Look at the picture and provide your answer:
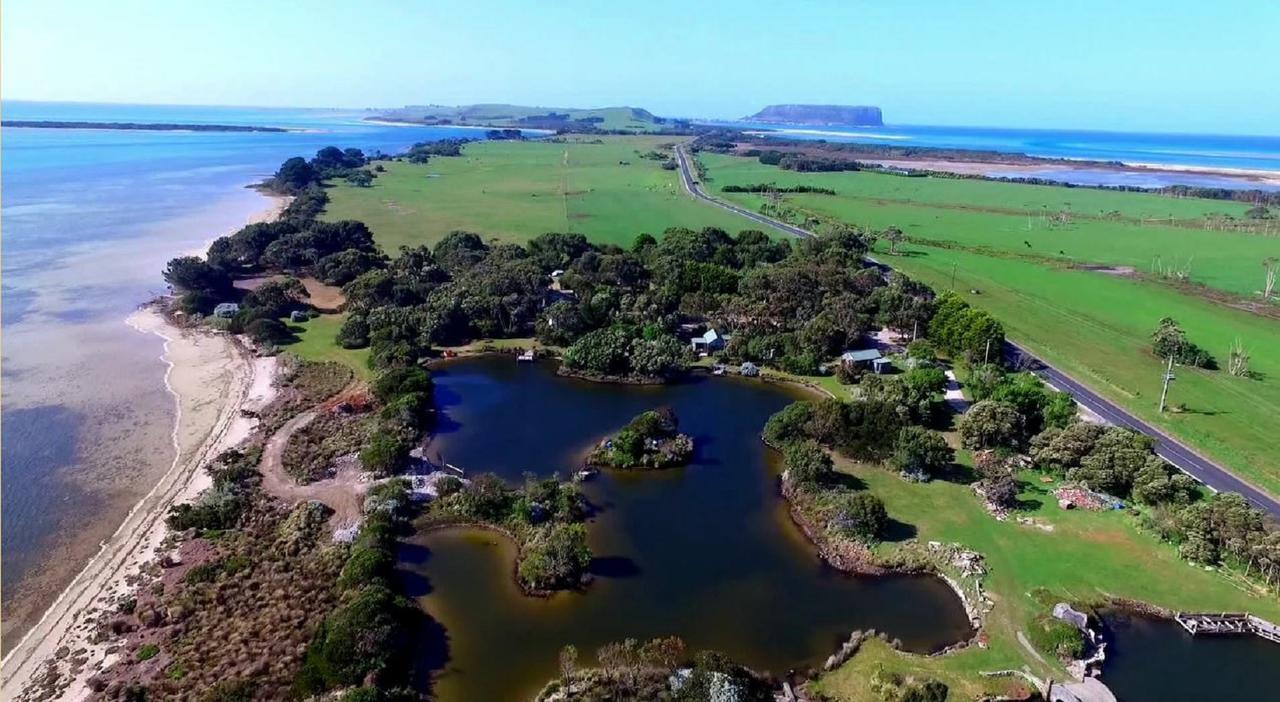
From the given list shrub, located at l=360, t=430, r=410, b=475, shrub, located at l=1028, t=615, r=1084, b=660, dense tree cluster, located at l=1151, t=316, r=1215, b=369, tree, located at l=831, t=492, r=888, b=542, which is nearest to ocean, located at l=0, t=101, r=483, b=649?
shrub, located at l=360, t=430, r=410, b=475

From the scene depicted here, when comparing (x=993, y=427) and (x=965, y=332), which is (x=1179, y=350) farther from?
(x=993, y=427)

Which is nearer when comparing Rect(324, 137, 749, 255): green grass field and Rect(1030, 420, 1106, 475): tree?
Rect(1030, 420, 1106, 475): tree

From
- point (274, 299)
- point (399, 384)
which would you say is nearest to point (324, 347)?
point (274, 299)

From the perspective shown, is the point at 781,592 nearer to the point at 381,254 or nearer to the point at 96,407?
the point at 96,407

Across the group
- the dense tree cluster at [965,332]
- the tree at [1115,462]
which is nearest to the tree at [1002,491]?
the tree at [1115,462]

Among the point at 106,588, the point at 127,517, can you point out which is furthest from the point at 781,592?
the point at 127,517

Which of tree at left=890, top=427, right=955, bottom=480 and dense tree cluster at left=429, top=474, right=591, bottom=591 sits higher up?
tree at left=890, top=427, right=955, bottom=480

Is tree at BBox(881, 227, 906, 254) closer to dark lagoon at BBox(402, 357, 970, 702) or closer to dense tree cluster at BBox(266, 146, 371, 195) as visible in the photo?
dark lagoon at BBox(402, 357, 970, 702)
